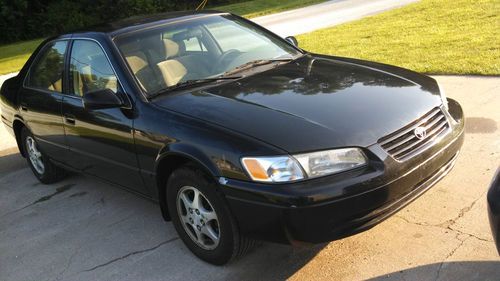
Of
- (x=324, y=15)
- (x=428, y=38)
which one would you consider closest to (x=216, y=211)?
(x=428, y=38)

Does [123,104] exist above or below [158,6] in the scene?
above

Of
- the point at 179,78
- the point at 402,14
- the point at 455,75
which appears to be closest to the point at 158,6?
the point at 402,14

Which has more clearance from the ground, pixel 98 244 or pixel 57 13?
pixel 98 244

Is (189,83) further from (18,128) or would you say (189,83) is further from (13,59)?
(13,59)

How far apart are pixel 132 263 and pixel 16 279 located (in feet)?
2.93

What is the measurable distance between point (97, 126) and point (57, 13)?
30665 millimetres

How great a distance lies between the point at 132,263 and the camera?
3803 mm

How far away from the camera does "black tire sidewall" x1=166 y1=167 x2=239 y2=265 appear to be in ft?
10.5

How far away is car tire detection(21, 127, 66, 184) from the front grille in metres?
3.72

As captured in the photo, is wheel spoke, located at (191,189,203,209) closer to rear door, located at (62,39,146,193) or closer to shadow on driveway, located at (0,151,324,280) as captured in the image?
shadow on driveway, located at (0,151,324,280)

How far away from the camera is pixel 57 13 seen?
3191 centimetres

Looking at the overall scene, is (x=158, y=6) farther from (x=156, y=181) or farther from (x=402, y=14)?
(x=156, y=181)

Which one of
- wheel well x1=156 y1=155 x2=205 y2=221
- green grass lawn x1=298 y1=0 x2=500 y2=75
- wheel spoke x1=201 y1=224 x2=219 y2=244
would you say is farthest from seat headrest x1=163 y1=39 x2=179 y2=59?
green grass lawn x1=298 y1=0 x2=500 y2=75

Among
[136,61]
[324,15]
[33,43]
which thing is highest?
[136,61]
